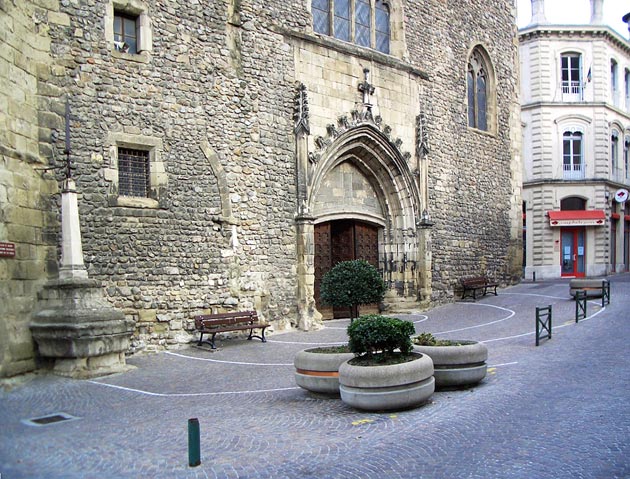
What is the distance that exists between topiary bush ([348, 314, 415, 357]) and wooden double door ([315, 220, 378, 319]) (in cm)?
831

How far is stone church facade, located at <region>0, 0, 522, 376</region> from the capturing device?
1039 centimetres

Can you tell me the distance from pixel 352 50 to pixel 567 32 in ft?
63.3

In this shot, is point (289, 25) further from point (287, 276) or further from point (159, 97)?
point (287, 276)

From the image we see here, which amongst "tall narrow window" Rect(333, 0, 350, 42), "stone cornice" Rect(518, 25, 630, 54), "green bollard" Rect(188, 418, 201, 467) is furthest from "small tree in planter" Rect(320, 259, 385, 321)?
"stone cornice" Rect(518, 25, 630, 54)

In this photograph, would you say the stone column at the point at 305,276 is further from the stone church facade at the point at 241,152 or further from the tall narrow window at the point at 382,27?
the tall narrow window at the point at 382,27

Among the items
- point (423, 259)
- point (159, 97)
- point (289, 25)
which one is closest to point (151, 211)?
point (159, 97)

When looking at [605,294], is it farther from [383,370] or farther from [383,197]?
[383,370]

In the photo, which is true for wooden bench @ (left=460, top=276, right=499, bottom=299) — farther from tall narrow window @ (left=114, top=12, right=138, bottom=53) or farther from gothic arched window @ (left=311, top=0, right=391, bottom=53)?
tall narrow window @ (left=114, top=12, right=138, bottom=53)

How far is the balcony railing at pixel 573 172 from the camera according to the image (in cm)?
3094

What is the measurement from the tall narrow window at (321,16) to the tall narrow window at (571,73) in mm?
Answer: 19408

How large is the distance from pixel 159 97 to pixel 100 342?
203 inches

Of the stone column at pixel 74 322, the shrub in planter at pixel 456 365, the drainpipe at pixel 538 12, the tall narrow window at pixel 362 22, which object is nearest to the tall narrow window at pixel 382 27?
the tall narrow window at pixel 362 22

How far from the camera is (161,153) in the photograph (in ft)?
39.7

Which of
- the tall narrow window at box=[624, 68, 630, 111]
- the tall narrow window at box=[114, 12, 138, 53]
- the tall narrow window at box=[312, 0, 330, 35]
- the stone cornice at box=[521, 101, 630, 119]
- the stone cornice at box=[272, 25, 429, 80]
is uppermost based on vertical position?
the tall narrow window at box=[624, 68, 630, 111]
